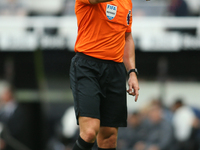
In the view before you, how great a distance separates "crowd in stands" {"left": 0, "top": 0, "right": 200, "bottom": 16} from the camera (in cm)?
922

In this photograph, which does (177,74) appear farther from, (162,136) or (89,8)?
(89,8)

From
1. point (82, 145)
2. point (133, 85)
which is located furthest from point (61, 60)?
point (82, 145)

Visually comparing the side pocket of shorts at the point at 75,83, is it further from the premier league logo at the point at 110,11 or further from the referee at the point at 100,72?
the premier league logo at the point at 110,11

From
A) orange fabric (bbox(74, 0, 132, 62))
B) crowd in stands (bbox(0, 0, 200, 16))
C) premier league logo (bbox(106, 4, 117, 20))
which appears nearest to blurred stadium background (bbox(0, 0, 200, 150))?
crowd in stands (bbox(0, 0, 200, 16))

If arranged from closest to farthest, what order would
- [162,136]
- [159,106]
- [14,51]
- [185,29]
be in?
[162,136] → [159,106] → [185,29] → [14,51]

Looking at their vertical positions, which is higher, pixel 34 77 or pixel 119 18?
pixel 119 18

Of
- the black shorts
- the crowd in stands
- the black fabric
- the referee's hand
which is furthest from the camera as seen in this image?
the crowd in stands

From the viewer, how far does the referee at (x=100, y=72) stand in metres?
3.50

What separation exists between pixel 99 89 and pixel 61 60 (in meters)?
6.55

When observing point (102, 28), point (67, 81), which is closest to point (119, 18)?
point (102, 28)

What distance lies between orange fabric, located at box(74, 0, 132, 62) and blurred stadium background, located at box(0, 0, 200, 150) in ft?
17.4

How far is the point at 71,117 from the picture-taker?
31.6ft

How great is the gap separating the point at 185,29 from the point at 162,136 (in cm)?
270

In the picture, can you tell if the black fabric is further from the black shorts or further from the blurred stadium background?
the blurred stadium background
